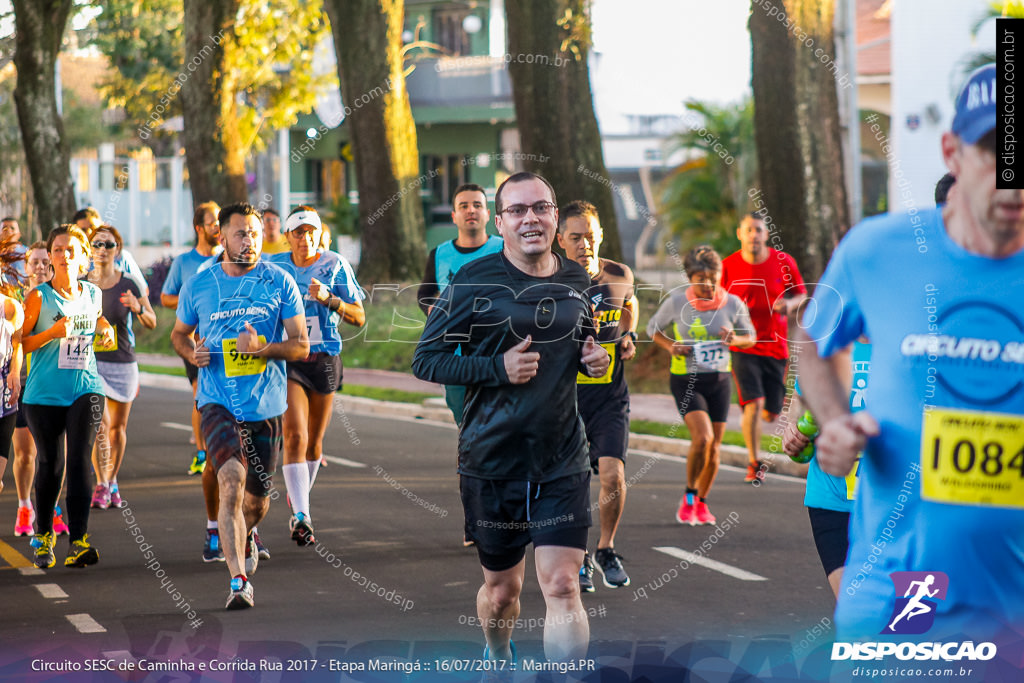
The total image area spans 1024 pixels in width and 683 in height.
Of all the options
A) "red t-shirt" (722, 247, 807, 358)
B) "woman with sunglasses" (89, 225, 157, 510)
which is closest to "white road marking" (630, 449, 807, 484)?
"red t-shirt" (722, 247, 807, 358)

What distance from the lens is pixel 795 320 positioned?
3.92m

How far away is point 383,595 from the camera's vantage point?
7.28 metres

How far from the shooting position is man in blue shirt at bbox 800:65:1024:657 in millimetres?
3146

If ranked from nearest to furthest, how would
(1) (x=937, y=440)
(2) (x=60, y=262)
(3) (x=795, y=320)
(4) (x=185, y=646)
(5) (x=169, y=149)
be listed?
(1) (x=937, y=440)
(3) (x=795, y=320)
(4) (x=185, y=646)
(2) (x=60, y=262)
(5) (x=169, y=149)

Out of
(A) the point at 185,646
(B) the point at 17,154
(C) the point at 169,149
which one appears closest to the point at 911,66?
(A) the point at 185,646

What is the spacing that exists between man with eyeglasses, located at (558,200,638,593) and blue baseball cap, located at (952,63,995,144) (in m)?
4.15

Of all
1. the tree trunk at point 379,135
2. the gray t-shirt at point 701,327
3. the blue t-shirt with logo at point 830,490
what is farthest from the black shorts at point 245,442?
the tree trunk at point 379,135

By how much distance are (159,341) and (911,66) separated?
45.5 ft

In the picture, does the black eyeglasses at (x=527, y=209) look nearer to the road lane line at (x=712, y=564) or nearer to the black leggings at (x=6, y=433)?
the road lane line at (x=712, y=564)

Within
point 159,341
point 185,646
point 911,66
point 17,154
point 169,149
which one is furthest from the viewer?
point 169,149

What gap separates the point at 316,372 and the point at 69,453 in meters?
1.74

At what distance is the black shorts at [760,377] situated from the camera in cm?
1042

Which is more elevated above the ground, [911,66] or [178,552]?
[911,66]

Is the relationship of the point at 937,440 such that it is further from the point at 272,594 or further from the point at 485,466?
the point at 272,594
